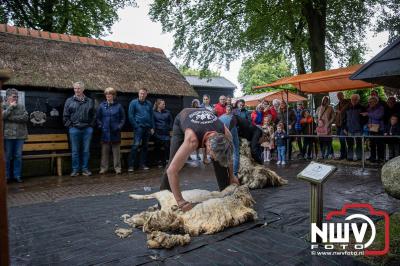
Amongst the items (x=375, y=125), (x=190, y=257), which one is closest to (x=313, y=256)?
(x=190, y=257)

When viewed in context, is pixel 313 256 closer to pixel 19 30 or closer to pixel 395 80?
pixel 395 80

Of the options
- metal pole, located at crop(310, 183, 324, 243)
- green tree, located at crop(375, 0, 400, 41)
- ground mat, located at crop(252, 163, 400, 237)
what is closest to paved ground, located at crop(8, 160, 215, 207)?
ground mat, located at crop(252, 163, 400, 237)

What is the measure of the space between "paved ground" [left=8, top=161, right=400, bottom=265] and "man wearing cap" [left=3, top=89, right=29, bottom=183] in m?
0.61

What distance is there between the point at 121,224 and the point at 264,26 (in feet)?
44.1

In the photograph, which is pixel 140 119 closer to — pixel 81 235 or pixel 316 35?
pixel 81 235

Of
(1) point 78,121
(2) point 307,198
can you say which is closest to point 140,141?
(1) point 78,121

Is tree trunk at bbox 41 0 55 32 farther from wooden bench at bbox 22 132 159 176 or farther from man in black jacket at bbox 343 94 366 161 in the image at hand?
man in black jacket at bbox 343 94 366 161

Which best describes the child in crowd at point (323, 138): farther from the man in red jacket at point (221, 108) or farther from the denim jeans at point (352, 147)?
the man in red jacket at point (221, 108)

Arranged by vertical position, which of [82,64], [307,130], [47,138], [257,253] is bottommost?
[257,253]

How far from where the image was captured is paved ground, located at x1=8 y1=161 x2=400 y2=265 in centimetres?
299

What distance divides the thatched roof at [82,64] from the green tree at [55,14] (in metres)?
10.8

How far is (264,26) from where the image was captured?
50.2 ft

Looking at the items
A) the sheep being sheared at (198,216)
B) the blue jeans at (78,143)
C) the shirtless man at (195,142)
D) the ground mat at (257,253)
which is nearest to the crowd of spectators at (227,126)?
the blue jeans at (78,143)

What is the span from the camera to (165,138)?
31.4 ft
